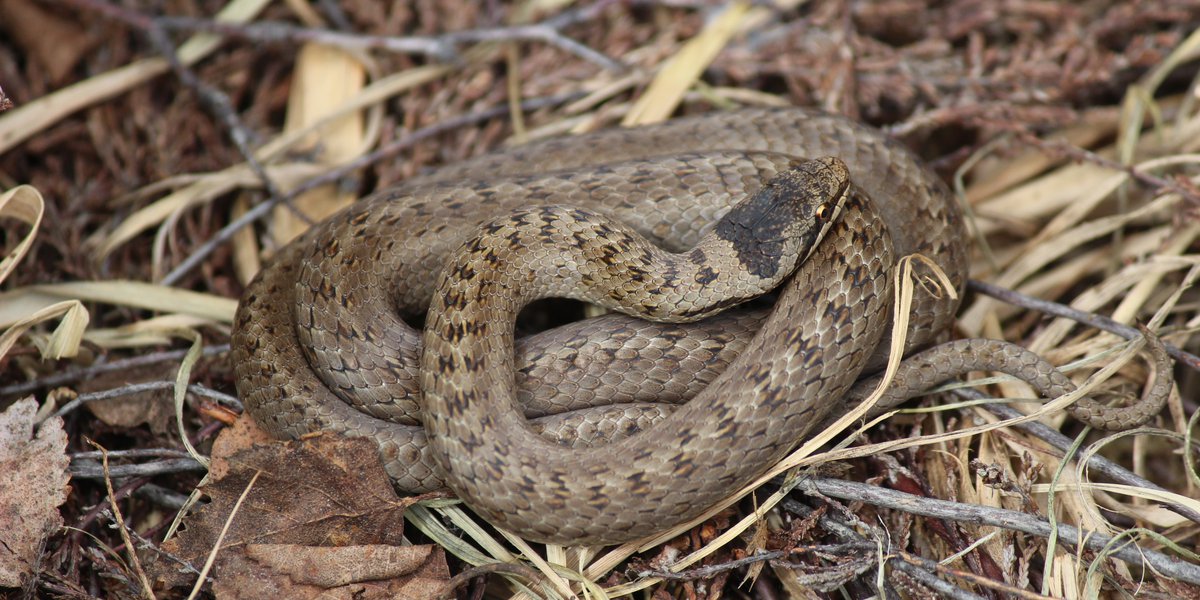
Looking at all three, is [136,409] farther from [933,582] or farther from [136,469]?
[933,582]

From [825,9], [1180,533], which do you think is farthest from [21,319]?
[1180,533]

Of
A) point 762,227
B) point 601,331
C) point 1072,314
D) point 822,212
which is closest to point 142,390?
point 601,331

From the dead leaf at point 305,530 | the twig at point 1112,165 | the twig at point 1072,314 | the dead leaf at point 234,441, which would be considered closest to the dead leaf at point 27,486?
the dead leaf at point 305,530

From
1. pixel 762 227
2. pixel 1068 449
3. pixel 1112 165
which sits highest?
pixel 762 227

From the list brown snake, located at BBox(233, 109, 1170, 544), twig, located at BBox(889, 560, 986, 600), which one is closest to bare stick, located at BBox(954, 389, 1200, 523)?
brown snake, located at BBox(233, 109, 1170, 544)

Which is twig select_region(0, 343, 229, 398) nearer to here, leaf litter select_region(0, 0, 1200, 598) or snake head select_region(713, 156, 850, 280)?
leaf litter select_region(0, 0, 1200, 598)

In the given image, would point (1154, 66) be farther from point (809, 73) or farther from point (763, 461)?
point (763, 461)

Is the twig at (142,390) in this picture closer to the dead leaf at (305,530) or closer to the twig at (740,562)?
the dead leaf at (305,530)
